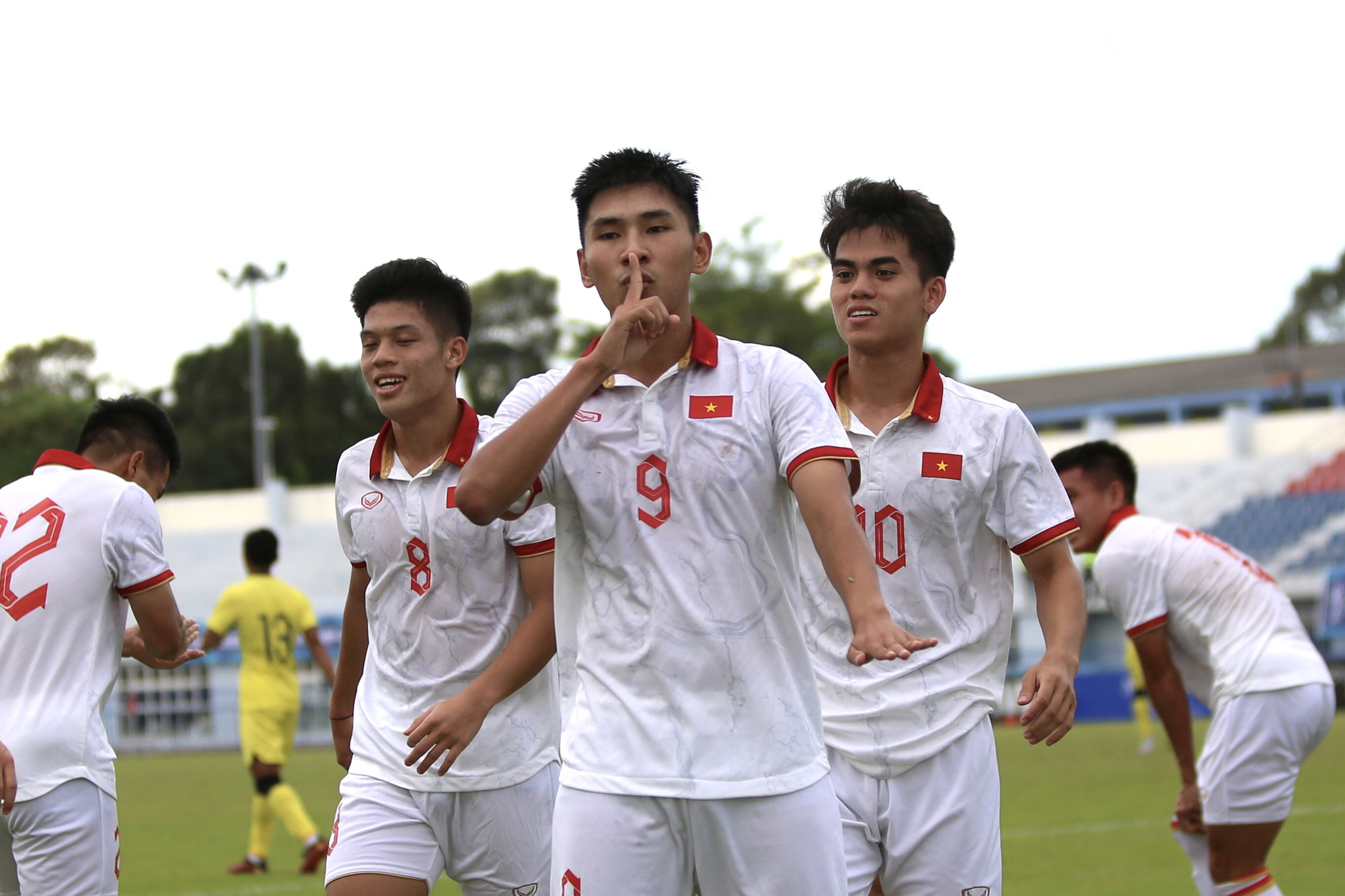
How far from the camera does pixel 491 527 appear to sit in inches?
193

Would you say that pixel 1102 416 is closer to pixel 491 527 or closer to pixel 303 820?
pixel 303 820

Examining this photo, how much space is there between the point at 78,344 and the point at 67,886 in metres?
72.8

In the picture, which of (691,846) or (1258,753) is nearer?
(691,846)

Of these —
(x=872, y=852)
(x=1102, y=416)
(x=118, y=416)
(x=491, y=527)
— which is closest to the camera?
(x=872, y=852)

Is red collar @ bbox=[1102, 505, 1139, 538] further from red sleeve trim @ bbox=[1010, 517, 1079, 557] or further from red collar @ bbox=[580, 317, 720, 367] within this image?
red collar @ bbox=[580, 317, 720, 367]

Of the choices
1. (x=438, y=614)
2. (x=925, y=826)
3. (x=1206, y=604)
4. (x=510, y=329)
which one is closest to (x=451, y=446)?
(x=438, y=614)

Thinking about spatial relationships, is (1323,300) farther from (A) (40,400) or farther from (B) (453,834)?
(B) (453,834)

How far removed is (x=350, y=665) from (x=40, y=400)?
63698 millimetres

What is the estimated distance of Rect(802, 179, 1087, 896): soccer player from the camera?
14.9 feet

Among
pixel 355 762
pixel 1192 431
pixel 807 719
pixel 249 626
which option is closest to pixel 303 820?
pixel 249 626

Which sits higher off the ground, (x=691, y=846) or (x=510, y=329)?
(x=510, y=329)

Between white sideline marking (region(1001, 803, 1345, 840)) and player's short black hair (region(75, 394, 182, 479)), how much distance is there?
823 cm

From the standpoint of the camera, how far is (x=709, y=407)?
12.1 ft

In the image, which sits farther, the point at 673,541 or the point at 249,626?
the point at 249,626
